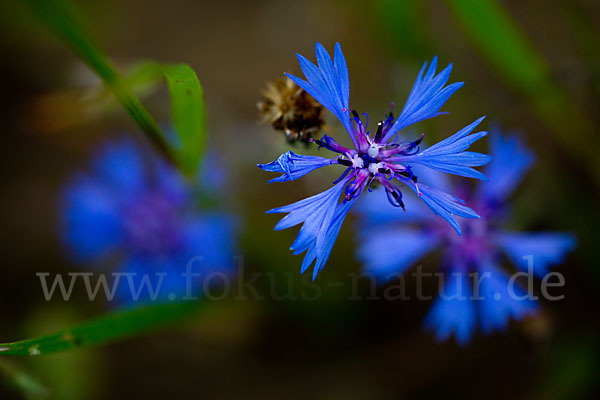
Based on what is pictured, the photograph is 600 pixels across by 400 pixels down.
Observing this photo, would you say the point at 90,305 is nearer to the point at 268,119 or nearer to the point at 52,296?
the point at 52,296

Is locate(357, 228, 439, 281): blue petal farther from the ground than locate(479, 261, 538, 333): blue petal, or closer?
farther from the ground

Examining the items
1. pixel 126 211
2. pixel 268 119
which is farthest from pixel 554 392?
pixel 126 211

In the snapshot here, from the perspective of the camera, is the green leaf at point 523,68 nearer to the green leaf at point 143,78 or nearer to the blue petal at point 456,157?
the blue petal at point 456,157

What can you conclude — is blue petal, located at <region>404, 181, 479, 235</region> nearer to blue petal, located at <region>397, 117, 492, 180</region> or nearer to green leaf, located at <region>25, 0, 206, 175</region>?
blue petal, located at <region>397, 117, 492, 180</region>

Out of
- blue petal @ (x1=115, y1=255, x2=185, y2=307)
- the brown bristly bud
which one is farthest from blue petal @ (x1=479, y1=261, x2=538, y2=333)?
blue petal @ (x1=115, y1=255, x2=185, y2=307)

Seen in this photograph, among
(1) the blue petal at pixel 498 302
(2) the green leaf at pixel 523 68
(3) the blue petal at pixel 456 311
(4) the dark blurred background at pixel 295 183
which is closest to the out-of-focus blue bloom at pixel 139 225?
(4) the dark blurred background at pixel 295 183
